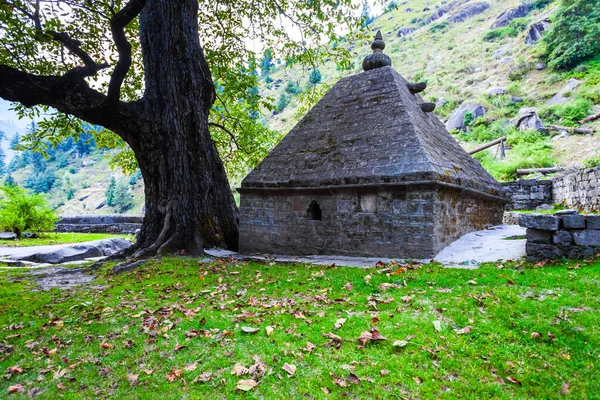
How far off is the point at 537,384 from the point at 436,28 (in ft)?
274

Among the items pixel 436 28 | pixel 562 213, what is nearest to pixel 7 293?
pixel 562 213

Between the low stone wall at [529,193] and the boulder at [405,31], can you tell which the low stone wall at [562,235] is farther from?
the boulder at [405,31]

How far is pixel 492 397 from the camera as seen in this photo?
8.73ft

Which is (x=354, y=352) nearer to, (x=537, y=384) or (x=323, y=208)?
(x=537, y=384)

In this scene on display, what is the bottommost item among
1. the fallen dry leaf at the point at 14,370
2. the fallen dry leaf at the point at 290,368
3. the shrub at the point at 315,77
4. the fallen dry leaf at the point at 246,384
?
the fallen dry leaf at the point at 14,370

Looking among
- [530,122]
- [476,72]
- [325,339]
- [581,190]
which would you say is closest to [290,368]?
[325,339]

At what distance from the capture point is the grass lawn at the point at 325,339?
287 centimetres

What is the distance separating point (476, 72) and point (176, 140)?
44.6 metres

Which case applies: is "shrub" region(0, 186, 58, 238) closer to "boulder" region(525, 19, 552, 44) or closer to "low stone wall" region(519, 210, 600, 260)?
"low stone wall" region(519, 210, 600, 260)

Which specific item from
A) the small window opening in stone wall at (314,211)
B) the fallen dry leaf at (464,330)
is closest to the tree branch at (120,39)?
the small window opening in stone wall at (314,211)

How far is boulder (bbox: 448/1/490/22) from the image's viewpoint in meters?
73.4

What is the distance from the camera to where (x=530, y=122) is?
24.6m

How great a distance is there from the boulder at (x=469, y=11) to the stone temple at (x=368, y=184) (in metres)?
79.5

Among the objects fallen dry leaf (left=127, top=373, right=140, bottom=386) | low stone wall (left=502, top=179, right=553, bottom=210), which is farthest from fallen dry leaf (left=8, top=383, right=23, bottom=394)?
low stone wall (left=502, top=179, right=553, bottom=210)
